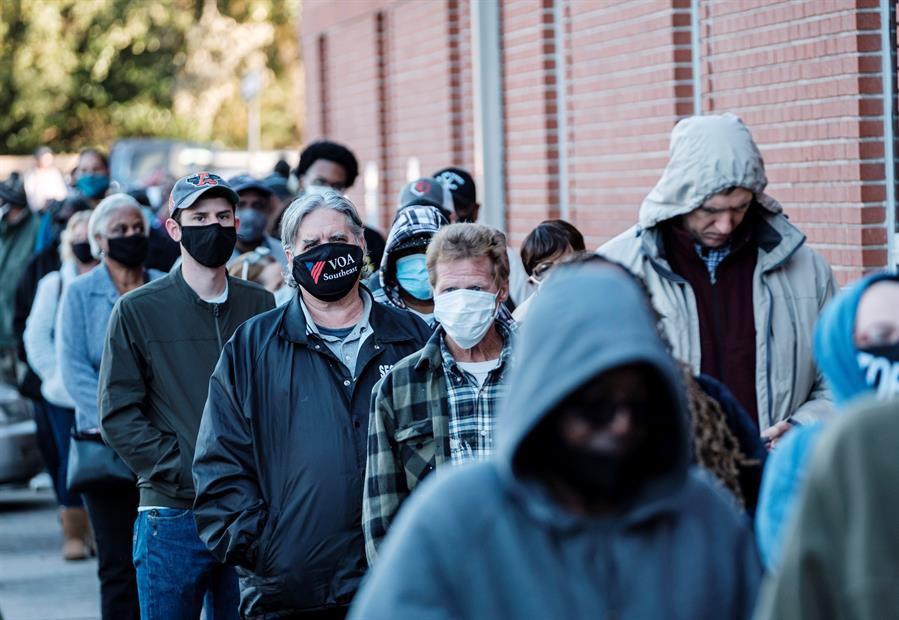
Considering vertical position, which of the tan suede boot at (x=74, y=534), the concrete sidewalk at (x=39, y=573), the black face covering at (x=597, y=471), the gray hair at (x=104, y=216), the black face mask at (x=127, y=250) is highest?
the gray hair at (x=104, y=216)

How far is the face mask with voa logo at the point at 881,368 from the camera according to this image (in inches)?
110

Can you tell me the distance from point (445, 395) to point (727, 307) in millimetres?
919

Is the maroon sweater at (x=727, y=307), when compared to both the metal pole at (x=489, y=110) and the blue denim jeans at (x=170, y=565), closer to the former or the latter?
the blue denim jeans at (x=170, y=565)

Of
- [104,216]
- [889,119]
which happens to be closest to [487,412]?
[889,119]

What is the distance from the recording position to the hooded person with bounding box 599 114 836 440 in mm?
4793

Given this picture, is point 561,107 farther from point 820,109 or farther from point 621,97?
point 820,109

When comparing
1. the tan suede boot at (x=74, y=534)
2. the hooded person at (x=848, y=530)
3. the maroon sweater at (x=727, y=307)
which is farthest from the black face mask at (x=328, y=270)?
the tan suede boot at (x=74, y=534)

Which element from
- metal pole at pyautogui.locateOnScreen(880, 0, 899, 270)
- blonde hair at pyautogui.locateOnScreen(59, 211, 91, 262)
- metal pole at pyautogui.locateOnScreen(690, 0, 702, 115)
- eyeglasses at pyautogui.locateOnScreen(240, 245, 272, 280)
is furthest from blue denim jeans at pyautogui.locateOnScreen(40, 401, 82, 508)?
metal pole at pyautogui.locateOnScreen(880, 0, 899, 270)

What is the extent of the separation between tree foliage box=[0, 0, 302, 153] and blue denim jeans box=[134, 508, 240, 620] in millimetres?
29697

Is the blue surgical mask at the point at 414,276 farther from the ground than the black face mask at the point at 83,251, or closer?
closer

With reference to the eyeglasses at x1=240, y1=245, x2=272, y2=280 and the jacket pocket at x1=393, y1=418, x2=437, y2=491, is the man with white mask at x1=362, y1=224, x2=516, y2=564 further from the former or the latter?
the eyeglasses at x1=240, y1=245, x2=272, y2=280

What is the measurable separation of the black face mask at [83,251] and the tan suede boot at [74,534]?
1911mm

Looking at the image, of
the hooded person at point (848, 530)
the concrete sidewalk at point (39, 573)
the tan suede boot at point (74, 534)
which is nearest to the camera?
the hooded person at point (848, 530)

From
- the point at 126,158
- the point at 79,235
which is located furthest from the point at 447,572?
the point at 126,158
